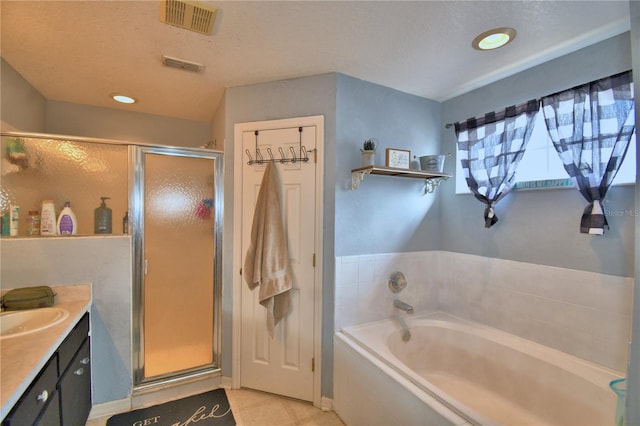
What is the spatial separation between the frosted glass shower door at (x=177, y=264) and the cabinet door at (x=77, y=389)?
0.37 meters

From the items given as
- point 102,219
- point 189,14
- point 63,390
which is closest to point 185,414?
point 63,390

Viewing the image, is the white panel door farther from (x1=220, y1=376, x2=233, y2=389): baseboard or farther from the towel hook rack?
(x1=220, y1=376, x2=233, y2=389): baseboard

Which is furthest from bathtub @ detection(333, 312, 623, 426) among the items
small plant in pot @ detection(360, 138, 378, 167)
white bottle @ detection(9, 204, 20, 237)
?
white bottle @ detection(9, 204, 20, 237)

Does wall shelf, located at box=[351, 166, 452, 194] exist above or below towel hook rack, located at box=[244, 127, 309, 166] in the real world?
below

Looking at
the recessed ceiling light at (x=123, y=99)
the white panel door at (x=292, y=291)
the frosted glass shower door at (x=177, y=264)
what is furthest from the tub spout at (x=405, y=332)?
the recessed ceiling light at (x=123, y=99)

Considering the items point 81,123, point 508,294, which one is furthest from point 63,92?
point 508,294

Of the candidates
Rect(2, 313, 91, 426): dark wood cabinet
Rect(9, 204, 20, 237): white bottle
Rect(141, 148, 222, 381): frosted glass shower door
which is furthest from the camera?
Rect(141, 148, 222, 381): frosted glass shower door

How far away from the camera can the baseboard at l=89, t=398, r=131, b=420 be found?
1.88 metres

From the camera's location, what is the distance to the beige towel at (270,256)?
193cm

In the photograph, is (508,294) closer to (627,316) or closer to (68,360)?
(627,316)

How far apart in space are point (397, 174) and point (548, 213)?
38.5 inches

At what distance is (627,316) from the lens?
1422mm

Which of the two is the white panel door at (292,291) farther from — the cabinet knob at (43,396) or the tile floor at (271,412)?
the cabinet knob at (43,396)

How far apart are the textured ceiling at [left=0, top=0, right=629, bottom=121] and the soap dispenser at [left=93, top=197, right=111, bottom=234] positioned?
97cm
